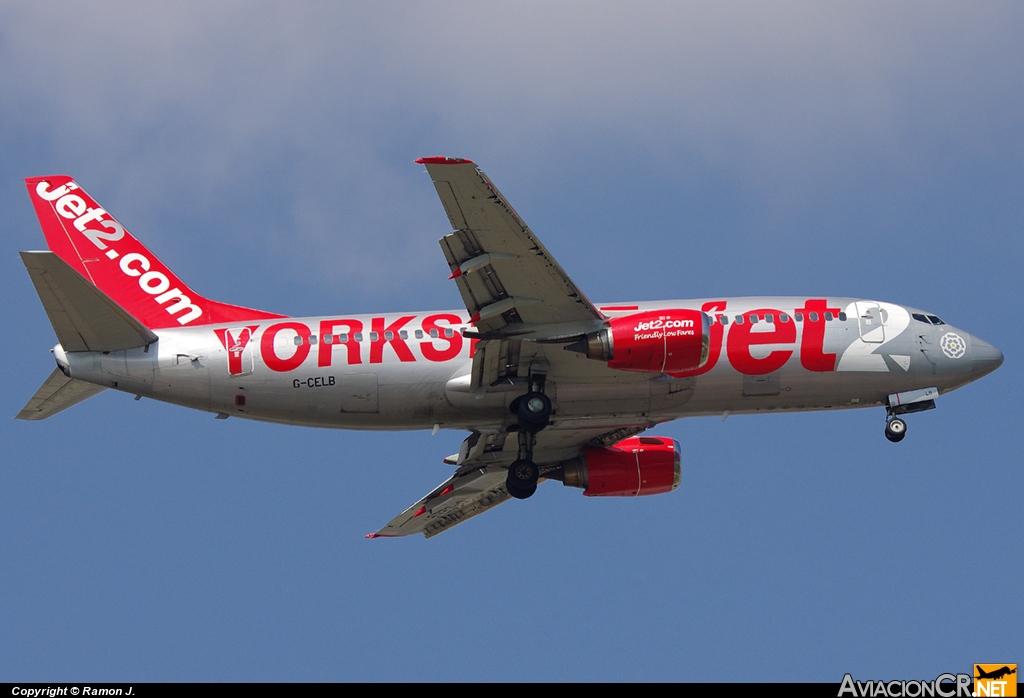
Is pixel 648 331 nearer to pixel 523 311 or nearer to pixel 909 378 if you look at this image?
pixel 523 311

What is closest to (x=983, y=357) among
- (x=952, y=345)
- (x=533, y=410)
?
(x=952, y=345)

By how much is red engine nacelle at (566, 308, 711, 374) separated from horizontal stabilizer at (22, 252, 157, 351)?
14547 millimetres

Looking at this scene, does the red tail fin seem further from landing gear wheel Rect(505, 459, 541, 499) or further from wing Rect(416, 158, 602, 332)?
landing gear wheel Rect(505, 459, 541, 499)

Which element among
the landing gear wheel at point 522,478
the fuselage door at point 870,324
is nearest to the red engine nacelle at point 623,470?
the landing gear wheel at point 522,478

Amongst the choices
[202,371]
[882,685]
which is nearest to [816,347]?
[882,685]

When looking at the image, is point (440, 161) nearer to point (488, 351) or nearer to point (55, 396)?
point (488, 351)

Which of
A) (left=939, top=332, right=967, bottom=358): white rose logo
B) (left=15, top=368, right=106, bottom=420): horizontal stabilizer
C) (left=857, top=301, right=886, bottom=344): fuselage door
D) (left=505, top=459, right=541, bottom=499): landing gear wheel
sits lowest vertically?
(left=505, top=459, right=541, bottom=499): landing gear wheel

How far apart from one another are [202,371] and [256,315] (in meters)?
3.88

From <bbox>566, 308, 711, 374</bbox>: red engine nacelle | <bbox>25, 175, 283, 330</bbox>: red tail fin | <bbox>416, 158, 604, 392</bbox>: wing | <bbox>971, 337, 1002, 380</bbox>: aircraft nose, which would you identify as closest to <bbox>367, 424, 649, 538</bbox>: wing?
<bbox>566, 308, 711, 374</bbox>: red engine nacelle

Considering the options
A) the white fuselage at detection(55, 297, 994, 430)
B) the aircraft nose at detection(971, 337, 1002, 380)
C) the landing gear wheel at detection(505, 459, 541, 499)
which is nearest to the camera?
the white fuselage at detection(55, 297, 994, 430)

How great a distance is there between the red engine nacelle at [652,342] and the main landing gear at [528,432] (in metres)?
2.41

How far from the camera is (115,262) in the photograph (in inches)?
1943

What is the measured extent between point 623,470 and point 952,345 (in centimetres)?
1304

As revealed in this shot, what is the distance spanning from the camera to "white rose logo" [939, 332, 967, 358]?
49.1 metres
